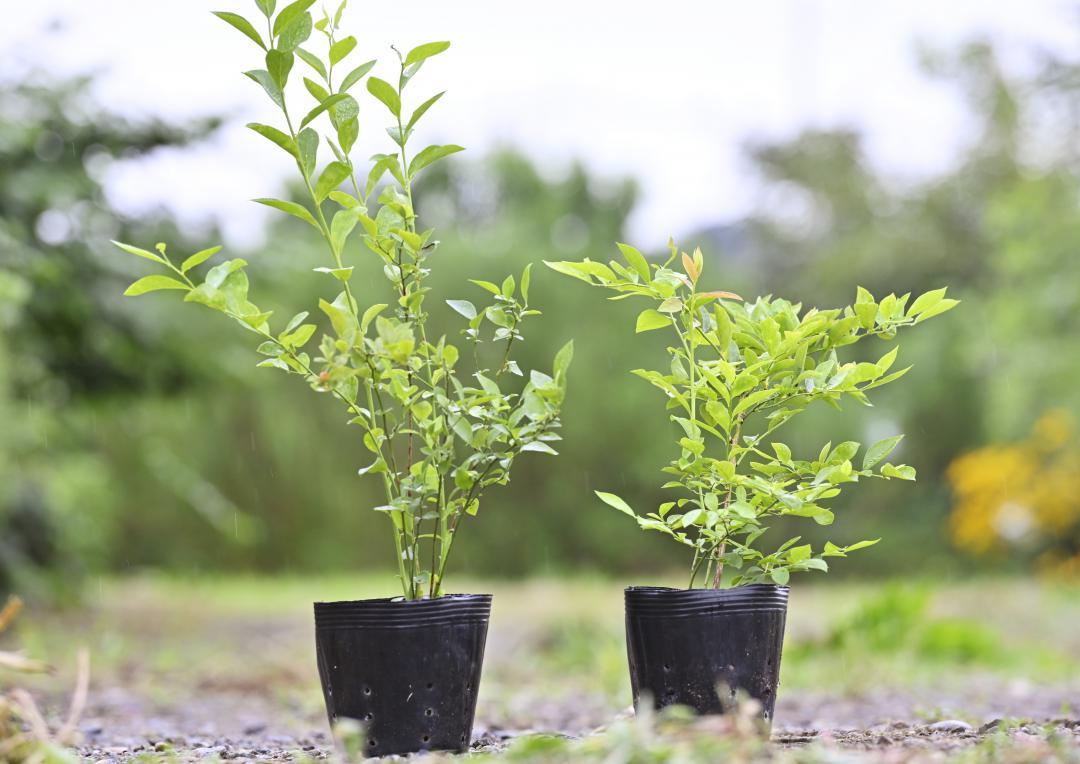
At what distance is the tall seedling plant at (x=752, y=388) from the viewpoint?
84.6 inches

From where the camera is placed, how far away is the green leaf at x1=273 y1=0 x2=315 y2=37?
6.74 feet

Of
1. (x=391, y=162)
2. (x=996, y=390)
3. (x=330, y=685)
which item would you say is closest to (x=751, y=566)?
(x=330, y=685)

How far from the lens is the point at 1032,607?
30.4 ft

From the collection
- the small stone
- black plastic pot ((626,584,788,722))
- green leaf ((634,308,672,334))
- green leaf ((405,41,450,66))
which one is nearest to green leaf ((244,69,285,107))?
green leaf ((405,41,450,66))

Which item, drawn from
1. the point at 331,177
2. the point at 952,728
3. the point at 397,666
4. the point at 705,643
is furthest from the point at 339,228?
the point at 952,728

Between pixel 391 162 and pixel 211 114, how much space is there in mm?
4816

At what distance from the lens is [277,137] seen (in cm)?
213

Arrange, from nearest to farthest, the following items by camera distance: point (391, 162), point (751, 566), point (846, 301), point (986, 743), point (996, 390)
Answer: point (986, 743), point (391, 162), point (751, 566), point (996, 390), point (846, 301)

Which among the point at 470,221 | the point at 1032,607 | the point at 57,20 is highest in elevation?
the point at 470,221

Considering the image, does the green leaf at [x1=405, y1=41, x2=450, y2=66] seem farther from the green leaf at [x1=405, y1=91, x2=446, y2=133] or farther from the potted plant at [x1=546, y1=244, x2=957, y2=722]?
the potted plant at [x1=546, y1=244, x2=957, y2=722]

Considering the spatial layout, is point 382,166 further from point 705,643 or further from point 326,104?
point 705,643

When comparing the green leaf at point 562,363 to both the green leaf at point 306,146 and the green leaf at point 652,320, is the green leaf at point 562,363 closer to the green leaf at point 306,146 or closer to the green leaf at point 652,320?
the green leaf at point 652,320

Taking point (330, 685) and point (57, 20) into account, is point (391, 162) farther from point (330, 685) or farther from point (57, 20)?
point (57, 20)

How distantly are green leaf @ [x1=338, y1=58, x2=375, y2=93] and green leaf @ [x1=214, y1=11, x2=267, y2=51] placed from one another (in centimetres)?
16
